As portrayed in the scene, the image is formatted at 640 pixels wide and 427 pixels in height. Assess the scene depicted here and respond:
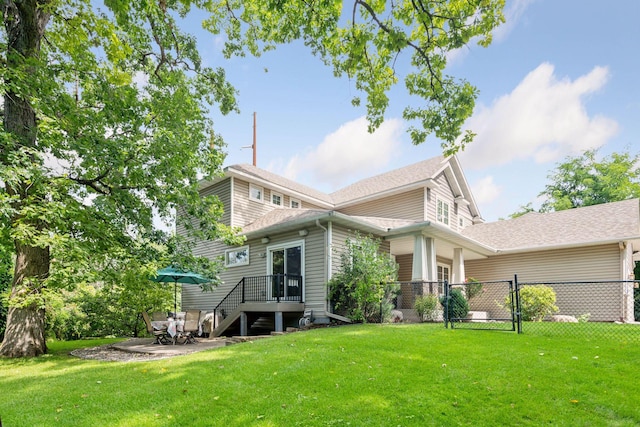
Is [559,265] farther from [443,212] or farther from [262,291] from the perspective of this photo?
[262,291]

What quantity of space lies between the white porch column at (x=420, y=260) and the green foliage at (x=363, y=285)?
103cm

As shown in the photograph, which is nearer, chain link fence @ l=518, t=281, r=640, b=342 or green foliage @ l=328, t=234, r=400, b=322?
green foliage @ l=328, t=234, r=400, b=322

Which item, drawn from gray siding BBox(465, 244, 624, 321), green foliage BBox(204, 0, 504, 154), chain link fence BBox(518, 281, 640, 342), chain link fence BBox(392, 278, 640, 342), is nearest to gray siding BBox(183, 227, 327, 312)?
chain link fence BBox(392, 278, 640, 342)

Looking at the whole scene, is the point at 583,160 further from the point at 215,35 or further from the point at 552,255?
the point at 215,35

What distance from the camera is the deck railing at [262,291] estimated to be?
11945 mm

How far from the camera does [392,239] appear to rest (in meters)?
13.0

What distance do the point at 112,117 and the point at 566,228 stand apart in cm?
1636

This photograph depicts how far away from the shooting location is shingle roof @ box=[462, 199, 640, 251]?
1346 centimetres

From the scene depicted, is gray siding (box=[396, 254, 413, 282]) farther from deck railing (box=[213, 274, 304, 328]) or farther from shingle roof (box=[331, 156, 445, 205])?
deck railing (box=[213, 274, 304, 328])

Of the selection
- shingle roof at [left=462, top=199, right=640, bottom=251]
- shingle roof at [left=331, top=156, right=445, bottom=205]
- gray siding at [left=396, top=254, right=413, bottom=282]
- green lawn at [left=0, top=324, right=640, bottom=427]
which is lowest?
green lawn at [left=0, top=324, right=640, bottom=427]

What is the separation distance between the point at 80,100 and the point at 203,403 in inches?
392

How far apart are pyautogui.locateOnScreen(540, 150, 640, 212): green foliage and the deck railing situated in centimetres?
2625

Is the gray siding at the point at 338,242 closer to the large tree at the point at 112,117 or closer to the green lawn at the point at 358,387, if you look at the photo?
the large tree at the point at 112,117

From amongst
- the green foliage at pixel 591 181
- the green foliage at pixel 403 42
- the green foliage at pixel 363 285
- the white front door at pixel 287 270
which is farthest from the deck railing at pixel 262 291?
the green foliage at pixel 591 181
